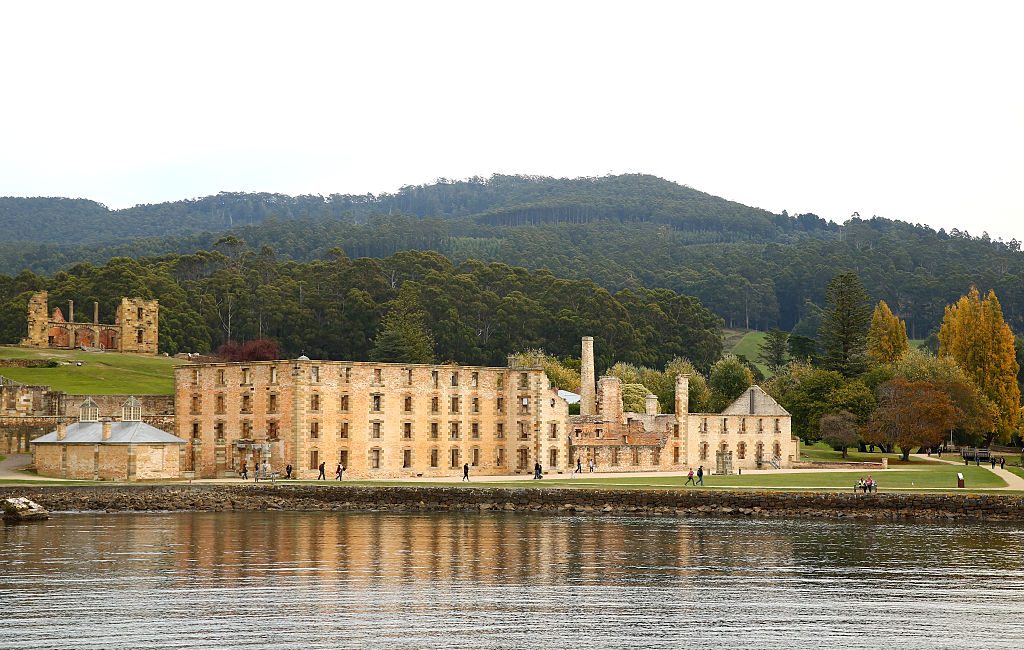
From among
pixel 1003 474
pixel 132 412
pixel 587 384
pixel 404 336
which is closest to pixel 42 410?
pixel 132 412

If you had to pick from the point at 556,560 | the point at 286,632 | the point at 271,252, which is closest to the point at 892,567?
the point at 556,560

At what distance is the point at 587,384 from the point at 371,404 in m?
20.7

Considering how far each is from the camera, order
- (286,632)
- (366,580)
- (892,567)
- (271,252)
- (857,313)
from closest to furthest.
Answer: (286,632) < (366,580) < (892,567) < (857,313) < (271,252)

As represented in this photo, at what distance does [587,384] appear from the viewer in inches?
3836

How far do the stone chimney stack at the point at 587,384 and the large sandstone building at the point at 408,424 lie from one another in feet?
7.50

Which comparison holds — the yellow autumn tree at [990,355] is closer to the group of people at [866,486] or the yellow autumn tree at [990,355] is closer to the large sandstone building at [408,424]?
the large sandstone building at [408,424]

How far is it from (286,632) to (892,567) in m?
Result: 21.8

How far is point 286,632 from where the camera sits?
32562mm

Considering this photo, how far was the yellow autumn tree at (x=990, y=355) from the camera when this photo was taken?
347 feet

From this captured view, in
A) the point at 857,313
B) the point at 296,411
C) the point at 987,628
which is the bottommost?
the point at 987,628

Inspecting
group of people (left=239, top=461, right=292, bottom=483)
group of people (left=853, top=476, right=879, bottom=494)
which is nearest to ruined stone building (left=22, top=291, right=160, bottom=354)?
group of people (left=239, top=461, right=292, bottom=483)

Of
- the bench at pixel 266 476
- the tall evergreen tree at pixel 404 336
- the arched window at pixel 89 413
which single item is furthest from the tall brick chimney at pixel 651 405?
the tall evergreen tree at pixel 404 336

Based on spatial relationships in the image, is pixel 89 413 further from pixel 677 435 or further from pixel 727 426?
pixel 727 426

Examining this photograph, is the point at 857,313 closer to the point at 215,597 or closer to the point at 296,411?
the point at 296,411
